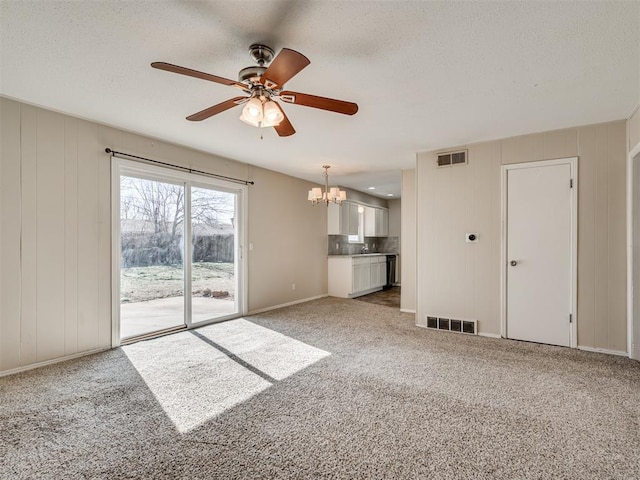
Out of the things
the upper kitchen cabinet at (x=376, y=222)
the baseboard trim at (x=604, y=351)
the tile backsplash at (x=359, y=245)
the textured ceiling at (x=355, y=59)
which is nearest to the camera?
the textured ceiling at (x=355, y=59)

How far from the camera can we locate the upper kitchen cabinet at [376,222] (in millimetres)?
8734

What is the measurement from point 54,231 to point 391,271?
753 cm

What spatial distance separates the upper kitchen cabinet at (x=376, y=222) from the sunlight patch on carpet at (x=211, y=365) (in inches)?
195

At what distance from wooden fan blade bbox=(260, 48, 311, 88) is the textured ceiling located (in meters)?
0.32

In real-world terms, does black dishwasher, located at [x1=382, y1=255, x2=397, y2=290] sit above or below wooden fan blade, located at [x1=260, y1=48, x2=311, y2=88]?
below

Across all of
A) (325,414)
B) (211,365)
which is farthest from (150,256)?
(325,414)

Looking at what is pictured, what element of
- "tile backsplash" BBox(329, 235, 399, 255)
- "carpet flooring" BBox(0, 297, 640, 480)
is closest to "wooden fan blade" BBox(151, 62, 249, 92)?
"carpet flooring" BBox(0, 297, 640, 480)

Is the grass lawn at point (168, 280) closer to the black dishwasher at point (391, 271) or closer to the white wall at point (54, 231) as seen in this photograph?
the white wall at point (54, 231)

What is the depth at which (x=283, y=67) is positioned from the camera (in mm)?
1861

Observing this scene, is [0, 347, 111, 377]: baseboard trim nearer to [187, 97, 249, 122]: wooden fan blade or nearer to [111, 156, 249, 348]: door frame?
[111, 156, 249, 348]: door frame

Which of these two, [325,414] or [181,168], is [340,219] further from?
[325,414]

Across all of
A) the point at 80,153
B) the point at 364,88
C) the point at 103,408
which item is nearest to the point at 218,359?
the point at 103,408

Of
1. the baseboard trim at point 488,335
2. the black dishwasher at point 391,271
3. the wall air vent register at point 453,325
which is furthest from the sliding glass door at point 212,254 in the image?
the black dishwasher at point 391,271

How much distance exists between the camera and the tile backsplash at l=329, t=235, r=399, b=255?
26.1 feet
